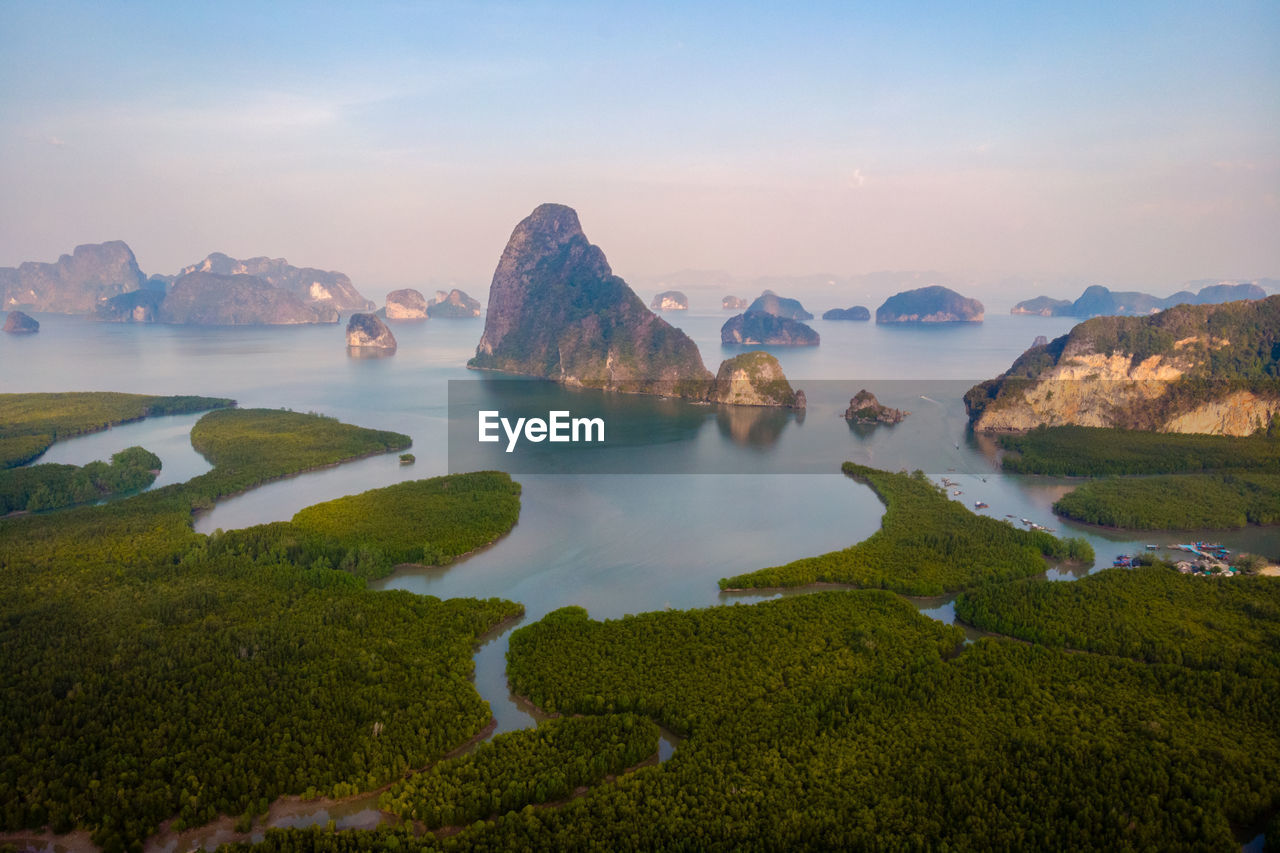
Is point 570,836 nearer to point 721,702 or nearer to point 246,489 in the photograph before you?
point 721,702

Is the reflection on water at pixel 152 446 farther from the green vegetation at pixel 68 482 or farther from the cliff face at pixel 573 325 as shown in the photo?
the cliff face at pixel 573 325

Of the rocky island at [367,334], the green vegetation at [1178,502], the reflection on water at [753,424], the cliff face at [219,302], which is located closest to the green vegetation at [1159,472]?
the green vegetation at [1178,502]

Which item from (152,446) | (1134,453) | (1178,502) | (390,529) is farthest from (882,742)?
(152,446)

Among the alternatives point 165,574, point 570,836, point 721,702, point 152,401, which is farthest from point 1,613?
point 152,401

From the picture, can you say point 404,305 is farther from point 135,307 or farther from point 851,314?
point 851,314

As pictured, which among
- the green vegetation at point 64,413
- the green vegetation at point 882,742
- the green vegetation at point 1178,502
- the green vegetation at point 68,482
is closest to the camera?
the green vegetation at point 882,742

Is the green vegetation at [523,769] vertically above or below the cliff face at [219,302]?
below
